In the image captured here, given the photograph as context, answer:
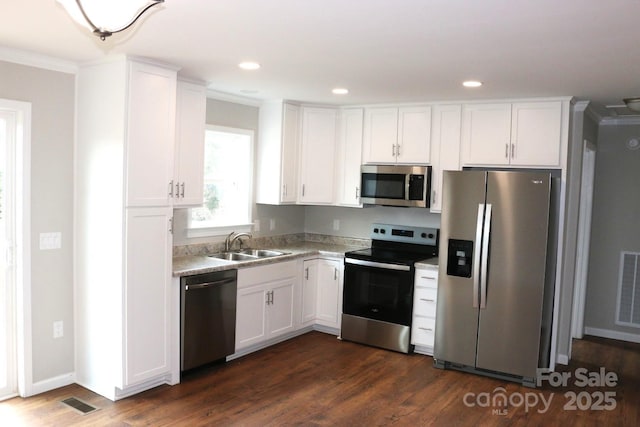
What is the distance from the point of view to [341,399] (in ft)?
12.6

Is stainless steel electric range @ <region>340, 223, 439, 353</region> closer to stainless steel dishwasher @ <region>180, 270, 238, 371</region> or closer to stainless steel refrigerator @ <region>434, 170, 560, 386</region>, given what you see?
stainless steel refrigerator @ <region>434, 170, 560, 386</region>

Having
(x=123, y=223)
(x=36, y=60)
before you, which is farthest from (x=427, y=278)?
(x=36, y=60)

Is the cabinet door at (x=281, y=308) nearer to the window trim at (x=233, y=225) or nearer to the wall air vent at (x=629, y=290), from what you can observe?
the window trim at (x=233, y=225)

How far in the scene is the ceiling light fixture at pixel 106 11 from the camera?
1.76m

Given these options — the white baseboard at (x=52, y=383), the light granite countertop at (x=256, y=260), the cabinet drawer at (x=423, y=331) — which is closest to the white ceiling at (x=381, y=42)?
the light granite countertop at (x=256, y=260)

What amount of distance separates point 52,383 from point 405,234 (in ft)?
11.1

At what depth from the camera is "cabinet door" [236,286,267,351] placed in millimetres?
4449

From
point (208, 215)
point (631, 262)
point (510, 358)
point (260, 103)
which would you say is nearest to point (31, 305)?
point (208, 215)

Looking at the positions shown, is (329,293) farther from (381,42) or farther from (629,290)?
(629,290)

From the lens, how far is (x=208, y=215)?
16.3 ft

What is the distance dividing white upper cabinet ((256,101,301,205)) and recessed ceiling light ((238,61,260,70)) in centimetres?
149

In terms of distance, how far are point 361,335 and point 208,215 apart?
1.86m

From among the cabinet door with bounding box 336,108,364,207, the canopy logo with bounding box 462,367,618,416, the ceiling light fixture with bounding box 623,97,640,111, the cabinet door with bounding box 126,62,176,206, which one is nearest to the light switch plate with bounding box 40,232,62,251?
the cabinet door with bounding box 126,62,176,206

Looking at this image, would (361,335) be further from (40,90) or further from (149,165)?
(40,90)
